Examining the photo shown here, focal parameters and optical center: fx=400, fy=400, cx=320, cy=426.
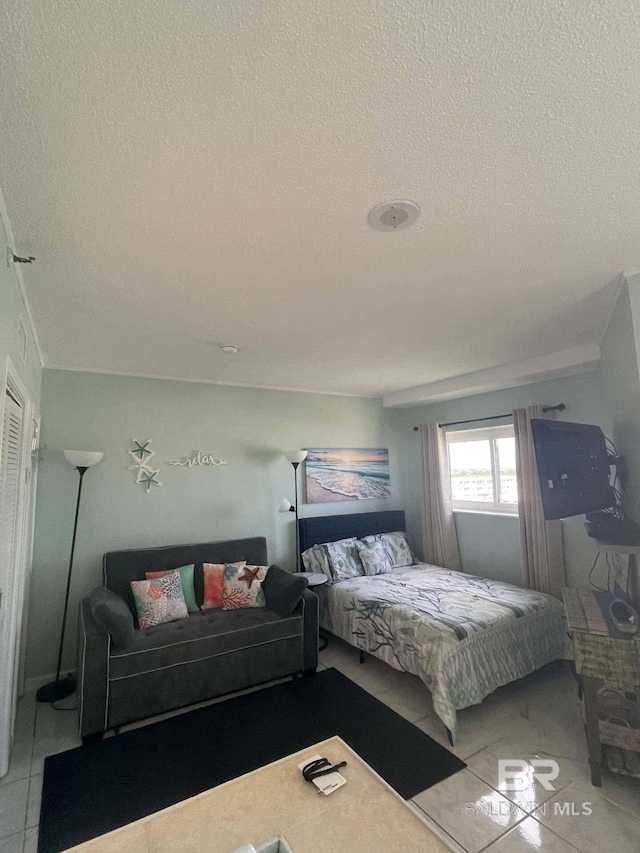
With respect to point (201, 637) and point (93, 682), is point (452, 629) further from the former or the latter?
point (93, 682)

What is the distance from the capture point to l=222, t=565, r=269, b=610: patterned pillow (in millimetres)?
3294

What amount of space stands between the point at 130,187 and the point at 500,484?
3986 mm

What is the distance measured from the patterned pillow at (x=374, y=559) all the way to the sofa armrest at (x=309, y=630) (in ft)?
3.16

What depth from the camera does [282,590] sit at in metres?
3.22

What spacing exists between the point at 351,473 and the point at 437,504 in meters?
1.02

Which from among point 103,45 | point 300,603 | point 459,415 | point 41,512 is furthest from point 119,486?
point 459,415

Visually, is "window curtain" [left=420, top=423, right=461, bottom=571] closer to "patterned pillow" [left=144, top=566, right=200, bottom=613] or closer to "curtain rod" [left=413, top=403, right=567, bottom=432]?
"curtain rod" [left=413, top=403, right=567, bottom=432]

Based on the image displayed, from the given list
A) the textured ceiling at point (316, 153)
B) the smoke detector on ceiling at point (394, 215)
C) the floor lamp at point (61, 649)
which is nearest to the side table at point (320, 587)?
the floor lamp at point (61, 649)

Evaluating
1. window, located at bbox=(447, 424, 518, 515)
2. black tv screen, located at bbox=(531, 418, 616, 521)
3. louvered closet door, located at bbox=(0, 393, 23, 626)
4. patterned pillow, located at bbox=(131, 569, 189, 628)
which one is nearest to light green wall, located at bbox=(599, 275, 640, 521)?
black tv screen, located at bbox=(531, 418, 616, 521)

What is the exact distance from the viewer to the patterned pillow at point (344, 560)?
3898 millimetres

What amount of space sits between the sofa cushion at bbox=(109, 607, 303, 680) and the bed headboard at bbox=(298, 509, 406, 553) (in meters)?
1.07

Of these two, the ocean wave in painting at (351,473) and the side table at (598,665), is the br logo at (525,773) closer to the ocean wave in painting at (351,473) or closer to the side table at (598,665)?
the side table at (598,665)

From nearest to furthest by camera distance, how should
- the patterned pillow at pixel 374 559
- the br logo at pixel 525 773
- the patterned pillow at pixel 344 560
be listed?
the br logo at pixel 525 773 → the patterned pillow at pixel 344 560 → the patterned pillow at pixel 374 559

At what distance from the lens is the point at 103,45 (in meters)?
0.87
